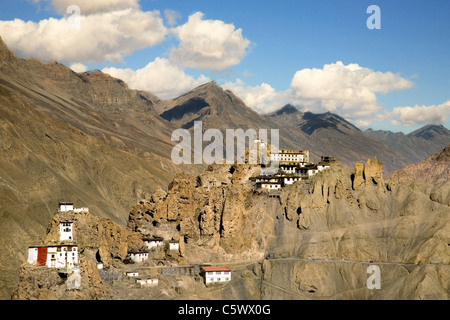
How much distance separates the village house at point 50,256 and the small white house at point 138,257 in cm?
3261

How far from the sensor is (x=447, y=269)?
160 m

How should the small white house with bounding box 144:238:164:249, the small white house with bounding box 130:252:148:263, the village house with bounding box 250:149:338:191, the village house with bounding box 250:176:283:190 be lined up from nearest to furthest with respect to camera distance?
the small white house with bounding box 130:252:148:263 < the small white house with bounding box 144:238:164:249 < the village house with bounding box 250:176:283:190 < the village house with bounding box 250:149:338:191

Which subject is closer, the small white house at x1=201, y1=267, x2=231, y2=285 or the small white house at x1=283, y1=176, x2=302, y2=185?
the small white house at x1=201, y1=267, x2=231, y2=285

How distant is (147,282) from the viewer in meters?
148

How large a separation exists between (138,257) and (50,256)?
36.4 m

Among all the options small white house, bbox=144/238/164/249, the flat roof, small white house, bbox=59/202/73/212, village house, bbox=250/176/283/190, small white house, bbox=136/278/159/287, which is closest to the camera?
small white house, bbox=136/278/159/287

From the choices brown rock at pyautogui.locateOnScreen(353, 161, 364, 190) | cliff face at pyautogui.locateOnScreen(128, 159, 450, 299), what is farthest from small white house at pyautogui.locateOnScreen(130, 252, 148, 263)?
brown rock at pyautogui.locateOnScreen(353, 161, 364, 190)

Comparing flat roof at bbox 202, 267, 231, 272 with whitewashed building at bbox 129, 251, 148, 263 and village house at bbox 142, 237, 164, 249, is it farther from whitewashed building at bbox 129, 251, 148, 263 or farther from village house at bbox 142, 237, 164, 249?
whitewashed building at bbox 129, 251, 148, 263

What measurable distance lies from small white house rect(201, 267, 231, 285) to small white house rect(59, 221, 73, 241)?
32900 millimetres

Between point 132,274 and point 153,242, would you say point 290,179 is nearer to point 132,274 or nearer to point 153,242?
point 153,242

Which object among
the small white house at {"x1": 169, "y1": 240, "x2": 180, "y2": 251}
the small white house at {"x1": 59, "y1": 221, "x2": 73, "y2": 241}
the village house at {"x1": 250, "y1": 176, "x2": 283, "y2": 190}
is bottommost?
the small white house at {"x1": 169, "y1": 240, "x2": 180, "y2": 251}

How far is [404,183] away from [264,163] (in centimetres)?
4187

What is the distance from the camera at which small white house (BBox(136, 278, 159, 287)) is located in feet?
481
